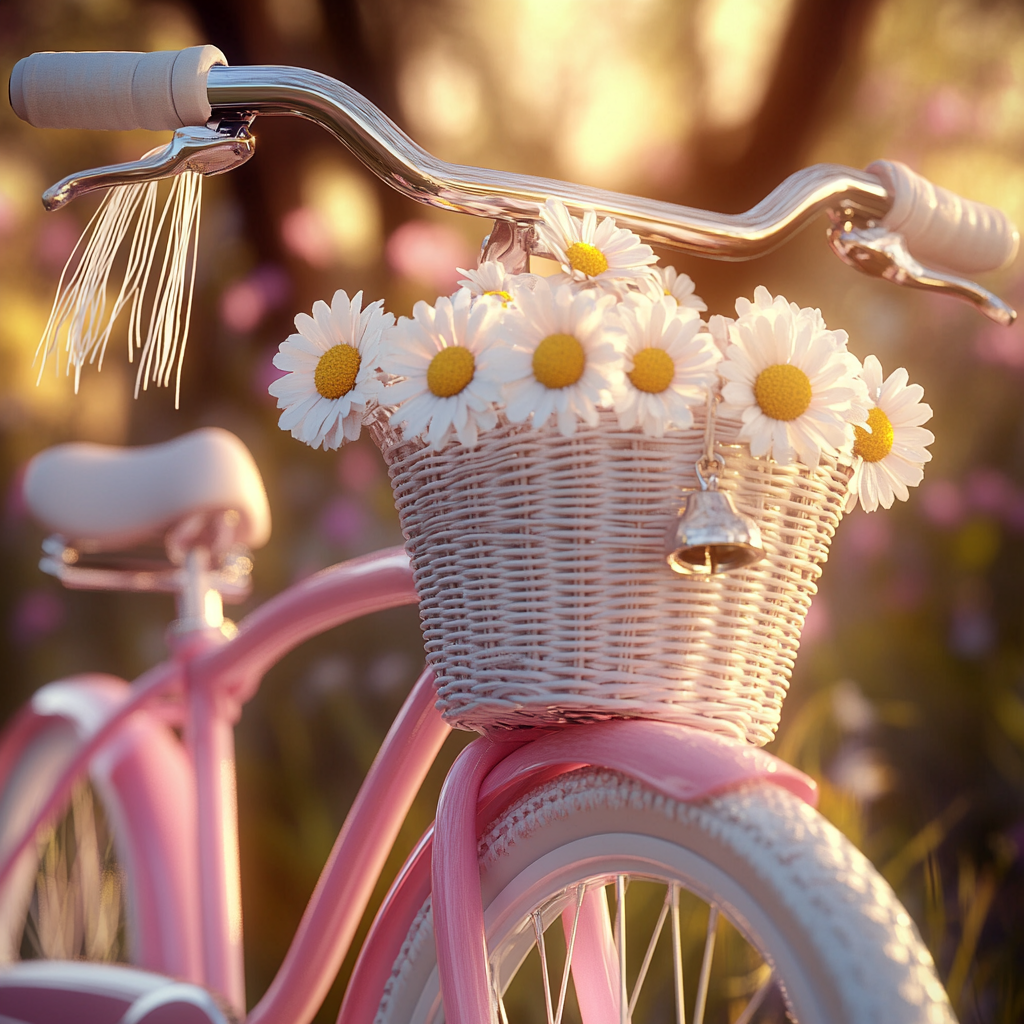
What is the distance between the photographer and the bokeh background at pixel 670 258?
147 cm

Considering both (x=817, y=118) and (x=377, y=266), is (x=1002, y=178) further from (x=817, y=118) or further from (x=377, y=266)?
(x=377, y=266)

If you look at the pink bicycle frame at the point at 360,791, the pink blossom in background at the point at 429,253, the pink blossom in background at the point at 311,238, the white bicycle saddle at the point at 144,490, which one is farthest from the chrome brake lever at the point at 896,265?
the pink blossom in background at the point at 311,238

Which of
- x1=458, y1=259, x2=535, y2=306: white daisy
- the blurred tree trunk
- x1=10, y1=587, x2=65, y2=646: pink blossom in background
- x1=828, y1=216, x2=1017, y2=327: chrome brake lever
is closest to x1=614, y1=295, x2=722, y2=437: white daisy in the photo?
x1=458, y1=259, x2=535, y2=306: white daisy

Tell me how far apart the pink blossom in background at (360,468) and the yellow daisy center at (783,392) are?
1324mm

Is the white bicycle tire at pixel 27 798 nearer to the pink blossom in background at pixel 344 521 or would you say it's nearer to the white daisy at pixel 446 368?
the pink blossom in background at pixel 344 521

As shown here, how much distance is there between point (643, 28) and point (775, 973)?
1.60 meters

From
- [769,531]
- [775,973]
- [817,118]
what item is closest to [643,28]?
[817,118]

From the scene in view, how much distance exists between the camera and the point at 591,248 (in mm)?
566

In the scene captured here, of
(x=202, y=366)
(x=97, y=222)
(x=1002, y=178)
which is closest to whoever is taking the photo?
(x=97, y=222)

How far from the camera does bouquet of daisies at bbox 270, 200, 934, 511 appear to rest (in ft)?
1.60

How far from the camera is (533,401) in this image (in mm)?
489

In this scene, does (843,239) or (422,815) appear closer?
(843,239)

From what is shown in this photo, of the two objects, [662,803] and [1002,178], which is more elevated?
[1002,178]

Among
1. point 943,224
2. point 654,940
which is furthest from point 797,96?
point 654,940
